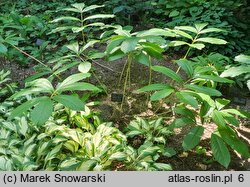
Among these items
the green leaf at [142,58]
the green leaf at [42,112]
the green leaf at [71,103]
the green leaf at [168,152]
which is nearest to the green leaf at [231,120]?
the green leaf at [168,152]

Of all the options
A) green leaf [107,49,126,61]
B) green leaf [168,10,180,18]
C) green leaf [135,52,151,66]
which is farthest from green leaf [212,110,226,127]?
green leaf [168,10,180,18]

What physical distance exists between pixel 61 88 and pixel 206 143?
105 cm

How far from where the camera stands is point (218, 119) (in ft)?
5.53

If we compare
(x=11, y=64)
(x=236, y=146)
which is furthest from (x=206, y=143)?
(x=11, y=64)

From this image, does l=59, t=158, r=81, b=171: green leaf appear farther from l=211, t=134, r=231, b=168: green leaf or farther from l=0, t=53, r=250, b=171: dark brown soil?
l=211, t=134, r=231, b=168: green leaf

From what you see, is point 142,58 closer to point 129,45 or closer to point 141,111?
point 129,45

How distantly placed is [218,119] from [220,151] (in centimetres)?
17

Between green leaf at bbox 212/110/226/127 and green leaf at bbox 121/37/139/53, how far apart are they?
1.77ft

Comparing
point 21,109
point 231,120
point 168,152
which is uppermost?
point 21,109

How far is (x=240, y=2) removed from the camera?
338 cm

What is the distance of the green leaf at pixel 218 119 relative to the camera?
1.67 m

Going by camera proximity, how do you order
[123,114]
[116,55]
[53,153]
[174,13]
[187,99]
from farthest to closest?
[174,13]
[123,114]
[116,55]
[53,153]
[187,99]

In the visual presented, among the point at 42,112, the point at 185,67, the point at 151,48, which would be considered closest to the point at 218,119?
the point at 185,67
